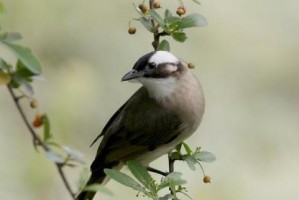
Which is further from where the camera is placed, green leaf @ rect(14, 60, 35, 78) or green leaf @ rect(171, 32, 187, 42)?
green leaf @ rect(171, 32, 187, 42)

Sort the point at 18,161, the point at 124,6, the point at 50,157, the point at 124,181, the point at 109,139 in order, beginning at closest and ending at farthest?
the point at 50,157, the point at 124,181, the point at 109,139, the point at 18,161, the point at 124,6

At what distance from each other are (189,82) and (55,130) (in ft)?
8.64

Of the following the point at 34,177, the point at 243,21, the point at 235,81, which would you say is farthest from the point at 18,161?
the point at 243,21

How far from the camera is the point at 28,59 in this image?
4.40ft

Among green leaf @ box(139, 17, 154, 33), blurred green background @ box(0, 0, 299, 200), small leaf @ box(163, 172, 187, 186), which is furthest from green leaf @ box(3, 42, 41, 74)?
blurred green background @ box(0, 0, 299, 200)

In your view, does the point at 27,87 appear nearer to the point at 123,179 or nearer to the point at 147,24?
the point at 123,179

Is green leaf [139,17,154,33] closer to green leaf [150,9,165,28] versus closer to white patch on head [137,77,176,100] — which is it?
green leaf [150,9,165,28]

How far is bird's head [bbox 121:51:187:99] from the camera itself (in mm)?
2547

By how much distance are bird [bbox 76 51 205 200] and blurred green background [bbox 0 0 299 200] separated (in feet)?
6.68

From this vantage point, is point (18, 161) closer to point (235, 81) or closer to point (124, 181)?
point (235, 81)

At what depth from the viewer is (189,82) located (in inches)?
115

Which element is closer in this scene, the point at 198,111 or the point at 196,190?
the point at 198,111

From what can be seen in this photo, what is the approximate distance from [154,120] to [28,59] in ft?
5.23

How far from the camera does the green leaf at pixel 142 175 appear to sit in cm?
194
